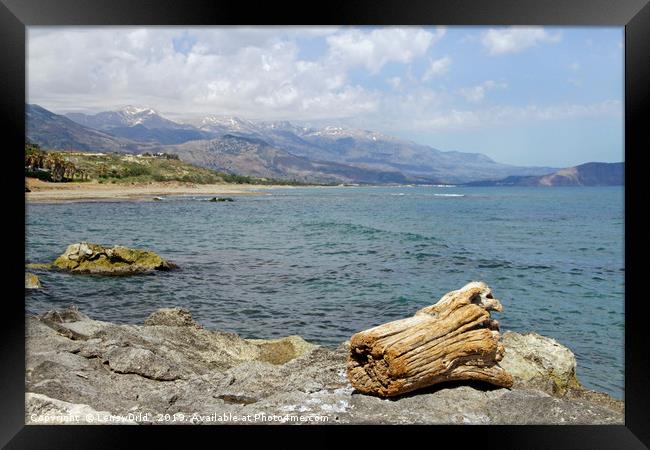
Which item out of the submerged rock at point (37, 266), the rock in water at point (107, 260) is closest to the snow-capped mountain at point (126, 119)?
the rock in water at point (107, 260)

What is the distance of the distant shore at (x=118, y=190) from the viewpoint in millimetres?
6414

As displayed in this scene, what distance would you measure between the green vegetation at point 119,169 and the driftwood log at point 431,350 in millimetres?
4092

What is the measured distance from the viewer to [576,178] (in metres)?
10.6

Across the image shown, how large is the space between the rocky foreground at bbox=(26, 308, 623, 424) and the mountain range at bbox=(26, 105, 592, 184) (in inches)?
95.8

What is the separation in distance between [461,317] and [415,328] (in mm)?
387

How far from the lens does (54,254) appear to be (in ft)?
22.0

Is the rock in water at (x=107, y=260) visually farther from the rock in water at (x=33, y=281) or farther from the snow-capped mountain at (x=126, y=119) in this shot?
the snow-capped mountain at (x=126, y=119)

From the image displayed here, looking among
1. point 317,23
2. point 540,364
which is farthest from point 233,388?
point 317,23

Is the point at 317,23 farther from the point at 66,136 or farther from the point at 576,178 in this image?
the point at 576,178

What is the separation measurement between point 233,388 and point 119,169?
4441mm

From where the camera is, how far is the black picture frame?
3605 mm
